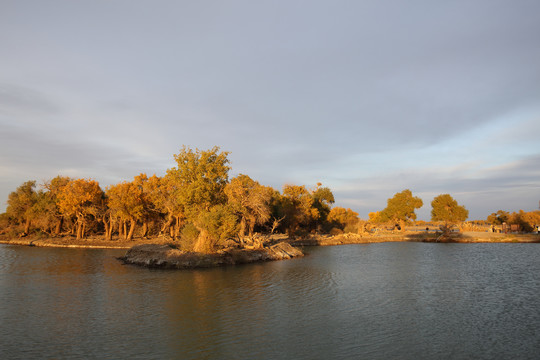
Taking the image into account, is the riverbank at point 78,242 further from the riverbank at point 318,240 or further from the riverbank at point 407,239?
the riverbank at point 407,239

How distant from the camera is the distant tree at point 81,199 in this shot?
68.1 m

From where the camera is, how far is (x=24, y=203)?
77.8 metres

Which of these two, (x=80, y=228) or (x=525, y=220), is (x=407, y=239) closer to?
(x=525, y=220)

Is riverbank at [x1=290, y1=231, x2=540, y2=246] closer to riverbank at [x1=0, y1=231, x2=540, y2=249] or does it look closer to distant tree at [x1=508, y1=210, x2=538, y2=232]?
riverbank at [x1=0, y1=231, x2=540, y2=249]

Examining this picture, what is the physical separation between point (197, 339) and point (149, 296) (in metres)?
10.5

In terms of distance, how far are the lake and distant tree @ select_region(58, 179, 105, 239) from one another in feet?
117

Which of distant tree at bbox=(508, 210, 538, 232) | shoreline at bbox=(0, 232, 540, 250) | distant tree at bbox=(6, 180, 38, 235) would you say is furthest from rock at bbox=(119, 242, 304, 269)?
distant tree at bbox=(508, 210, 538, 232)

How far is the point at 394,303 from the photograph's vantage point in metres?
22.7

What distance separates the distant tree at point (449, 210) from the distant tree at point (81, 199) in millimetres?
101868

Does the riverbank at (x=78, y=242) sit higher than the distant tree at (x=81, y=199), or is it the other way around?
the distant tree at (x=81, y=199)

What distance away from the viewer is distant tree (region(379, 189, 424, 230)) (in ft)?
352

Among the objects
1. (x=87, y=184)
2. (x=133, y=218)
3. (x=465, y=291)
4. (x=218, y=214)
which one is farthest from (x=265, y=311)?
(x=87, y=184)

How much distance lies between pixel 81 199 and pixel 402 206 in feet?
302

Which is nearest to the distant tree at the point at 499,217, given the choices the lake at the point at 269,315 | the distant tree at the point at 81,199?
the lake at the point at 269,315
